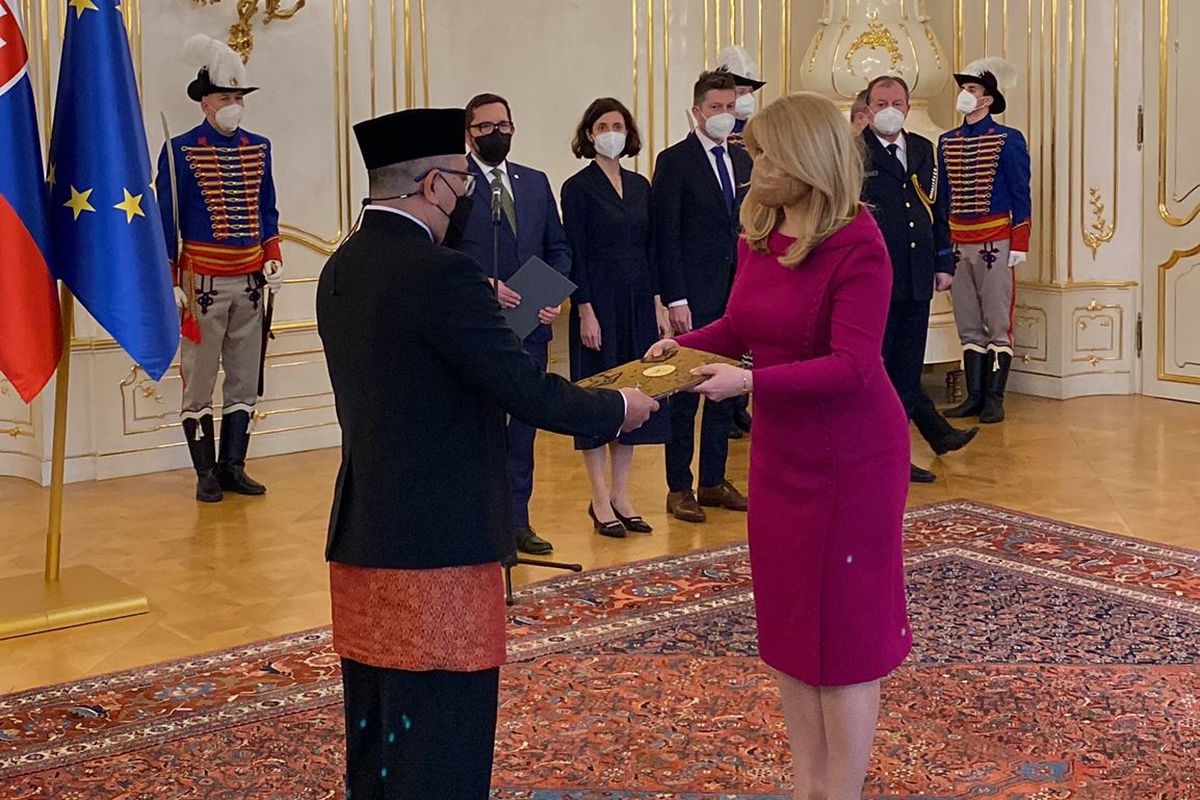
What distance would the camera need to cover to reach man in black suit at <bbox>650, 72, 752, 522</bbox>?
5.77 meters

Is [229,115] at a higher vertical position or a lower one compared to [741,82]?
lower

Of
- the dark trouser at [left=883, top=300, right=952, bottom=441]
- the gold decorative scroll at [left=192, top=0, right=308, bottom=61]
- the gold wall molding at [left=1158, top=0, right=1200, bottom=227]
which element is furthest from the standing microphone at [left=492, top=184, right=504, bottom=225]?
the gold wall molding at [left=1158, top=0, right=1200, bottom=227]

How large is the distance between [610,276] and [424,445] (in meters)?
3.26

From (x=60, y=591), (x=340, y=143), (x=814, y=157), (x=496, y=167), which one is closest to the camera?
(x=814, y=157)

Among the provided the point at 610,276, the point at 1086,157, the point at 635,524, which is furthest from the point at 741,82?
the point at 1086,157

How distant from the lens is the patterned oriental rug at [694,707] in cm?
347

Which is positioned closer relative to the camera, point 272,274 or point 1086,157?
point 272,274

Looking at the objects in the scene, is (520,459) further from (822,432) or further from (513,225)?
(822,432)

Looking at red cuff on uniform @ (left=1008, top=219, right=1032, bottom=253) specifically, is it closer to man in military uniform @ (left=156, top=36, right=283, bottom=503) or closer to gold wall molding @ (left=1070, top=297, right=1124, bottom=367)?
gold wall molding @ (left=1070, top=297, right=1124, bottom=367)

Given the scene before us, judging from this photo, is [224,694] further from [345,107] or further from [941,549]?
[345,107]

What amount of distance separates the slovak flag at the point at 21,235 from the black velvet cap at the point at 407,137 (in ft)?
8.24

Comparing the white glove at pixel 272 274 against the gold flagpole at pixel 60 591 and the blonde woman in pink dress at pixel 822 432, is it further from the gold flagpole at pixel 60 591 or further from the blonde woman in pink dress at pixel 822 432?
the blonde woman in pink dress at pixel 822 432

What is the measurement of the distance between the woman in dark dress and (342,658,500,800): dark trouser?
3.02 meters

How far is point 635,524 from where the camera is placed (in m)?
5.71
